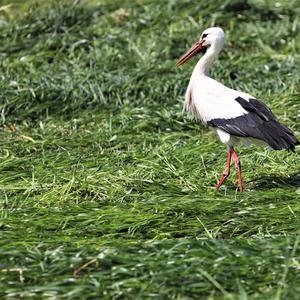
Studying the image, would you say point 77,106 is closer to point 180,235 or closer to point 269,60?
point 269,60

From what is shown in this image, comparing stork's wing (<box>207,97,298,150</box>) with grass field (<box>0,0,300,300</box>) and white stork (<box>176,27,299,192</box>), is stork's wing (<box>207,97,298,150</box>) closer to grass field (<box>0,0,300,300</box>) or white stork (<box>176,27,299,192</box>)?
white stork (<box>176,27,299,192</box>)

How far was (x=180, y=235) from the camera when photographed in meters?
5.36

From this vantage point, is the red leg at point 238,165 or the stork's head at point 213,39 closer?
the red leg at point 238,165

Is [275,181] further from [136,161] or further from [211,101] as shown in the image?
[136,161]

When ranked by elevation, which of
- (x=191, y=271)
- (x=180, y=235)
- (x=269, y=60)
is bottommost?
(x=269, y=60)

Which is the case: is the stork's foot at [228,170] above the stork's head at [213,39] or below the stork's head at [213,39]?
below

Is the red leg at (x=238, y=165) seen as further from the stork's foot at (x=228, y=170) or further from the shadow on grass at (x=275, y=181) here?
the shadow on grass at (x=275, y=181)

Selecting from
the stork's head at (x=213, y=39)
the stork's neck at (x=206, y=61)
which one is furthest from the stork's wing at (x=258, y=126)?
the stork's head at (x=213, y=39)

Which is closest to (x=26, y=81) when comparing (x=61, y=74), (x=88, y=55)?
(x=61, y=74)

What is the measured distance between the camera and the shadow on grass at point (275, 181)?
6.54m

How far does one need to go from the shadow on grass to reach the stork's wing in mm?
287

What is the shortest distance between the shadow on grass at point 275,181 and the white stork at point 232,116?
0.62ft

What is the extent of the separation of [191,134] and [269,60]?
2259 mm

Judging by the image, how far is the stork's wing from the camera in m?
6.46
